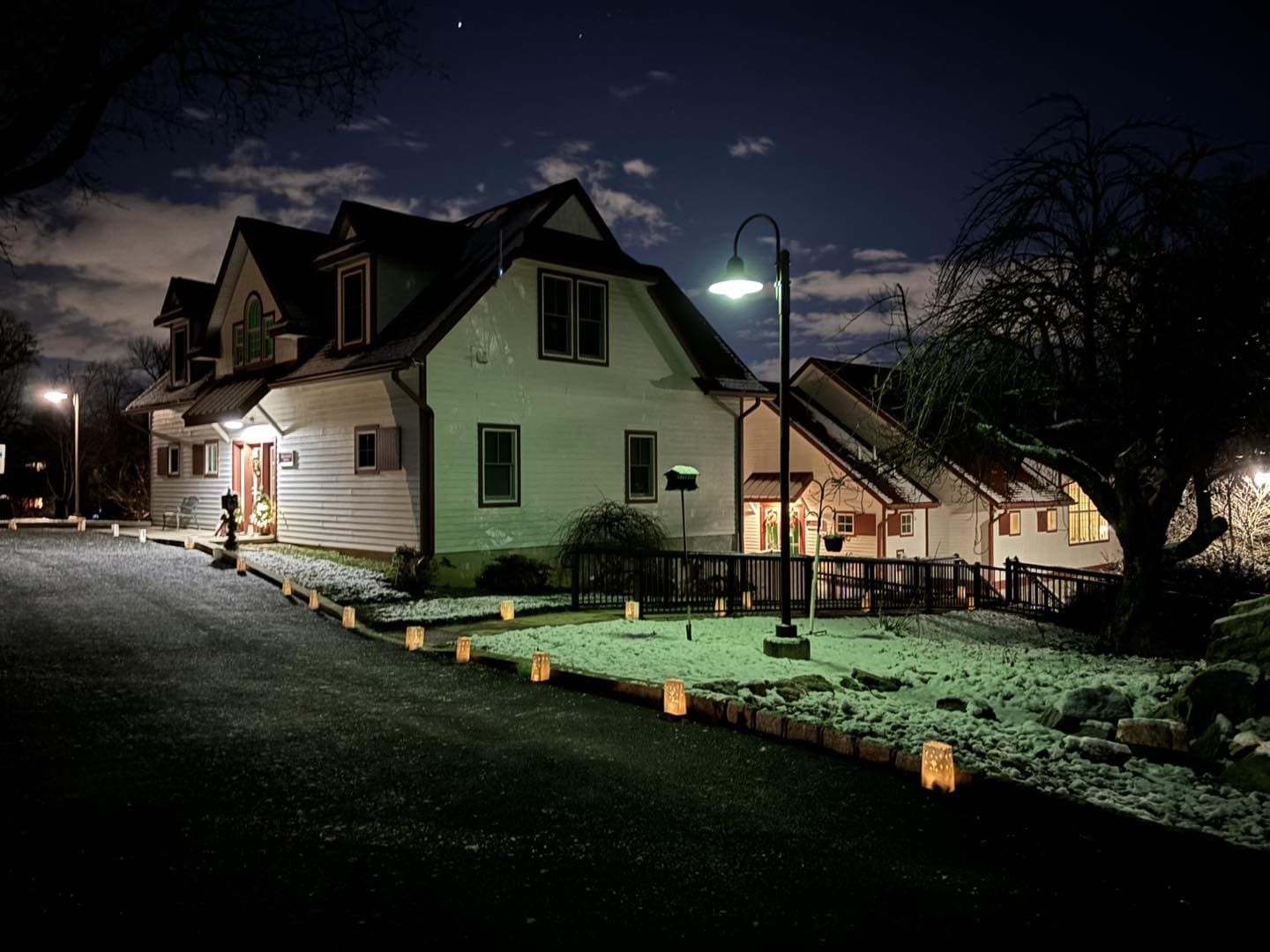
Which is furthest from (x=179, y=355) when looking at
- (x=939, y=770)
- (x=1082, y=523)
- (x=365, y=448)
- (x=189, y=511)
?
(x=1082, y=523)

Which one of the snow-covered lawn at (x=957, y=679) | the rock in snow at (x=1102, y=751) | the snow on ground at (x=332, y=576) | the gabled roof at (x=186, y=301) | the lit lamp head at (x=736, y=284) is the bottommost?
the snow-covered lawn at (x=957, y=679)


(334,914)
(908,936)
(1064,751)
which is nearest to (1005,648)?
(1064,751)

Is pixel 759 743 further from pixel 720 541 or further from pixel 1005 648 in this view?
pixel 720 541

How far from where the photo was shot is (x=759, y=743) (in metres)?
7.67

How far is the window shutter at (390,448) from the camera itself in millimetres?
19656

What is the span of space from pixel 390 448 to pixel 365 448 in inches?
56.5

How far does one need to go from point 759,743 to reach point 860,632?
294 inches

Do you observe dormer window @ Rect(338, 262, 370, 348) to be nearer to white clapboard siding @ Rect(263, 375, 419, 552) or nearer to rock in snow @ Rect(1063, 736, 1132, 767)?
white clapboard siding @ Rect(263, 375, 419, 552)

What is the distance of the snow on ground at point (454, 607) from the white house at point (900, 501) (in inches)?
566

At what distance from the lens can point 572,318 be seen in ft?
71.6

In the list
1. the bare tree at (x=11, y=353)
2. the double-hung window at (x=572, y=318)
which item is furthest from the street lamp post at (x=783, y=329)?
the bare tree at (x=11, y=353)

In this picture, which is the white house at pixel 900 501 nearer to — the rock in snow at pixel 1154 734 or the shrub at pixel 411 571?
the shrub at pixel 411 571

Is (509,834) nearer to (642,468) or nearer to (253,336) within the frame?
(642,468)

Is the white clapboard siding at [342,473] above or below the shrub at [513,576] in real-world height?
above
